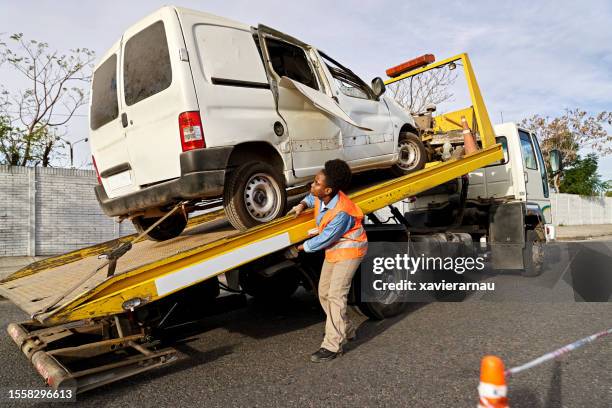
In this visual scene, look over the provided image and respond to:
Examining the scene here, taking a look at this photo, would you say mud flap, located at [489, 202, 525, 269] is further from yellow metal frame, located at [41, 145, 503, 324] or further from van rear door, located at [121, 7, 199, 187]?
van rear door, located at [121, 7, 199, 187]

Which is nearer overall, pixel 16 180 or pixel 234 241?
pixel 234 241

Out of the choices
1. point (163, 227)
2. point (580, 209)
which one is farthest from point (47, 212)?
point (580, 209)

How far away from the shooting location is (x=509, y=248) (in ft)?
21.6

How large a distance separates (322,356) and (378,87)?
334cm

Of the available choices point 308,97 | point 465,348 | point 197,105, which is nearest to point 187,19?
point 197,105

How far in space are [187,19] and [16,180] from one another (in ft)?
30.9

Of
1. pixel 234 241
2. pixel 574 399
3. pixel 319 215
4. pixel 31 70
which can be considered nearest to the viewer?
pixel 574 399

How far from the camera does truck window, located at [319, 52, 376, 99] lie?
16.3 feet

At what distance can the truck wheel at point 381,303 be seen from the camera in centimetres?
448

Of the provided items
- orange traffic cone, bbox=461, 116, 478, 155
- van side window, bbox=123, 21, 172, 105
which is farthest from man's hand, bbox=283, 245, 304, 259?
orange traffic cone, bbox=461, 116, 478, 155

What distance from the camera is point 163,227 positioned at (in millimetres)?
4641

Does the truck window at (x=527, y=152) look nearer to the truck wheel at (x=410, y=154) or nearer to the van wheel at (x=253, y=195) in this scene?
the truck wheel at (x=410, y=154)

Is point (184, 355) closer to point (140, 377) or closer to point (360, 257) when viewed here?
point (140, 377)

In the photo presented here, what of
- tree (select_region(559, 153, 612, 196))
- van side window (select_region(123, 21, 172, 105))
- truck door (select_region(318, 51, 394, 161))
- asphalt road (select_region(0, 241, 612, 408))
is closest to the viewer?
asphalt road (select_region(0, 241, 612, 408))
